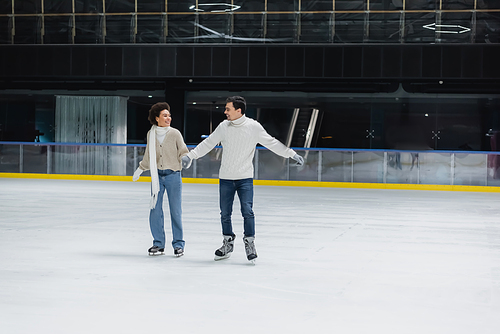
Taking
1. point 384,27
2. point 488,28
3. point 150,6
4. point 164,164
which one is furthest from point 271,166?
point 164,164

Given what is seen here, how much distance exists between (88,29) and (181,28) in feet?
11.5

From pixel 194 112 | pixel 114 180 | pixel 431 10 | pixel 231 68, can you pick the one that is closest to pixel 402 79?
pixel 431 10

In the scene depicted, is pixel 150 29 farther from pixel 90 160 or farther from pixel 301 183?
pixel 301 183

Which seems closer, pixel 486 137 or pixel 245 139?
pixel 245 139

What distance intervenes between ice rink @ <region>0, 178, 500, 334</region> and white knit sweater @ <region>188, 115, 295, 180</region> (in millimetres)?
888

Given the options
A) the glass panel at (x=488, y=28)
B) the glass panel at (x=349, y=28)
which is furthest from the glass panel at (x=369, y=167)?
the glass panel at (x=488, y=28)

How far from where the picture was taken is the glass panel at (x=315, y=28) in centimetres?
2305

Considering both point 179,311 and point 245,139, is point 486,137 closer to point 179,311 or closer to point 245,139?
point 245,139

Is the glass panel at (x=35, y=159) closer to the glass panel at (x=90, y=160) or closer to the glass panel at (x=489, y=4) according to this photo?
the glass panel at (x=90, y=160)

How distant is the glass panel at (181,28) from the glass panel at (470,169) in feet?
33.9

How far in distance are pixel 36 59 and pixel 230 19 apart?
23.6 ft

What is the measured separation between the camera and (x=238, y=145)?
6.35 meters

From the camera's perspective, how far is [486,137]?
76.9ft

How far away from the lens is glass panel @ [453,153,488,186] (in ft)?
60.0
